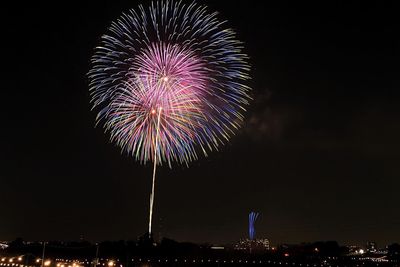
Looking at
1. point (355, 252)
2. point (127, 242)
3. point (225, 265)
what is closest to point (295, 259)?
point (225, 265)

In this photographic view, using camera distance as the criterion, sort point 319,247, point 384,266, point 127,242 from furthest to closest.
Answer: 1. point 319,247
2. point 127,242
3. point 384,266

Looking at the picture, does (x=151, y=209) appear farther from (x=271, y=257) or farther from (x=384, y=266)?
(x=271, y=257)

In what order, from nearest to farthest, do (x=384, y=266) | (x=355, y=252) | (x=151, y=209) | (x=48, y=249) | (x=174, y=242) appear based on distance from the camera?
(x=151, y=209) → (x=384, y=266) → (x=48, y=249) → (x=174, y=242) → (x=355, y=252)

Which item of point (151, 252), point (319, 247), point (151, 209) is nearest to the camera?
point (151, 209)

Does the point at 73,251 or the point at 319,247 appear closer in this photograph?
the point at 73,251

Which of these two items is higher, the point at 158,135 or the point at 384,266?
the point at 158,135

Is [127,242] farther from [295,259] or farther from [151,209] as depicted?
[151,209]

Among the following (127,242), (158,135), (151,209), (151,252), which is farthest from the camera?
(127,242)

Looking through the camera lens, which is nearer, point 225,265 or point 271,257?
point 225,265

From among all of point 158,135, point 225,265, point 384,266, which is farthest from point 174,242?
point 158,135
